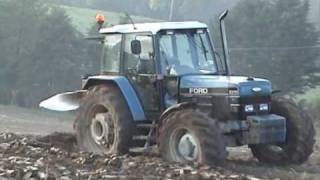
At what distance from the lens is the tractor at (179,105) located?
10375mm

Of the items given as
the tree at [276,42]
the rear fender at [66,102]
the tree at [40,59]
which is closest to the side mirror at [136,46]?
the rear fender at [66,102]

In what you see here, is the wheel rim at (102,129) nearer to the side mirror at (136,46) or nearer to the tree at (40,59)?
the side mirror at (136,46)

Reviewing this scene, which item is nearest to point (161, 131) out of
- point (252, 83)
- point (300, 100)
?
point (252, 83)

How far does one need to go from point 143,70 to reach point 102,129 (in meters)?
1.20

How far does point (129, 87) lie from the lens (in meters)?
11.5

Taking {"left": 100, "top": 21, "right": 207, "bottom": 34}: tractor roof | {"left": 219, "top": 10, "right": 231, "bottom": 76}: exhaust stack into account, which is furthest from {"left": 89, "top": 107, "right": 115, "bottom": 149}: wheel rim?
{"left": 219, "top": 10, "right": 231, "bottom": 76}: exhaust stack

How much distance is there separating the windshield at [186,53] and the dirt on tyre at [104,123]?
3.03 feet

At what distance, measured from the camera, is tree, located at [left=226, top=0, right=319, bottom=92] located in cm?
4109

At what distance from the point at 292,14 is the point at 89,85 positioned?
31895 millimetres

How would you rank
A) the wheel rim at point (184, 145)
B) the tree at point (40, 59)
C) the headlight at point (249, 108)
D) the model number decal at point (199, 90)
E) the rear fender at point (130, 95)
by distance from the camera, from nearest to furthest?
the wheel rim at point (184, 145)
the headlight at point (249, 108)
the model number decal at point (199, 90)
the rear fender at point (130, 95)
the tree at point (40, 59)

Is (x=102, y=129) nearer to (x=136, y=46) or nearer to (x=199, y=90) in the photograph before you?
(x=136, y=46)

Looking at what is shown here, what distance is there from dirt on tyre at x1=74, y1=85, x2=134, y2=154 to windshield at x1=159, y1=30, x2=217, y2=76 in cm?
92

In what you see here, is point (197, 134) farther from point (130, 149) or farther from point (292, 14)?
point (292, 14)

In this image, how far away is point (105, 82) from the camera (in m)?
11.9
